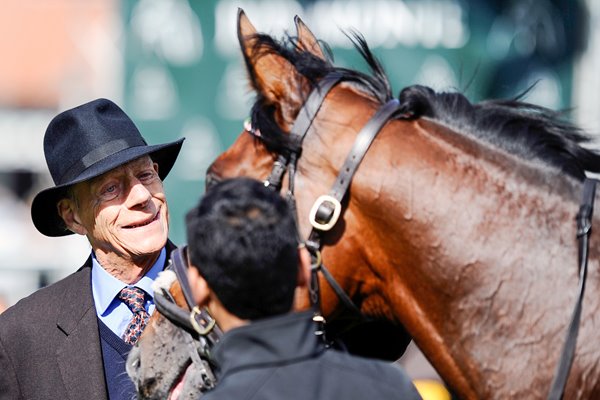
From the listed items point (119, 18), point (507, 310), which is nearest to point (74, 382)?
point (507, 310)

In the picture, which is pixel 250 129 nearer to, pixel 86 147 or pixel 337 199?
pixel 337 199

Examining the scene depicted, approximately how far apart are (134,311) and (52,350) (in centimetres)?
30

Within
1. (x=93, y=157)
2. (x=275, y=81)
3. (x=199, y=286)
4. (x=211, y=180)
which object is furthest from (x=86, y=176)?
(x=199, y=286)

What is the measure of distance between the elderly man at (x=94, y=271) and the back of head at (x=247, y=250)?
45.0 inches

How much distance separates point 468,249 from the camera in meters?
2.47

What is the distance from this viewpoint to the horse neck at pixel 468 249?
7.94ft

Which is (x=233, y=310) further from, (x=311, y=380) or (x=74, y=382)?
(x=74, y=382)

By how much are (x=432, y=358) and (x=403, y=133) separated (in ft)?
2.14

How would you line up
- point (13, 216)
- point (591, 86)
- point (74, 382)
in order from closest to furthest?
point (74, 382)
point (591, 86)
point (13, 216)

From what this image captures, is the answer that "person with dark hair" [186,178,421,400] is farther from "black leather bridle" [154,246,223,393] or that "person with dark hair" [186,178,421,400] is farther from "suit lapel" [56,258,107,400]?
"suit lapel" [56,258,107,400]

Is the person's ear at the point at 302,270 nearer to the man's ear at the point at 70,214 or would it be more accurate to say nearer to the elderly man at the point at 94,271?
the elderly man at the point at 94,271

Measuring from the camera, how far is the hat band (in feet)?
10.0

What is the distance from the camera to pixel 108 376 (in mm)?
3018

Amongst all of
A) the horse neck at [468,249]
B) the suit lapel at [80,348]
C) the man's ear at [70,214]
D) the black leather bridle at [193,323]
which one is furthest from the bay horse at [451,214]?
the man's ear at [70,214]
